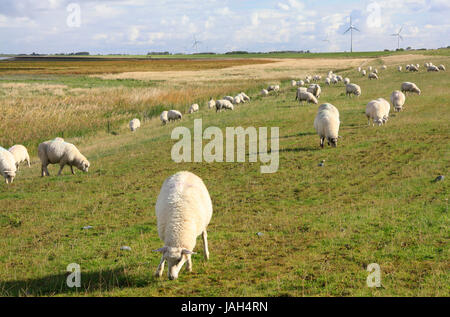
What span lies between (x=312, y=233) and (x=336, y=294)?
125 inches

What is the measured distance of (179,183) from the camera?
28.9 feet

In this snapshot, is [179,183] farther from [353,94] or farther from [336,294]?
[353,94]

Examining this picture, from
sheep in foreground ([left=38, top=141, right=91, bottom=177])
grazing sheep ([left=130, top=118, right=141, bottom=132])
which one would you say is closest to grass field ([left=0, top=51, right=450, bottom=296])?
sheep in foreground ([left=38, top=141, right=91, bottom=177])

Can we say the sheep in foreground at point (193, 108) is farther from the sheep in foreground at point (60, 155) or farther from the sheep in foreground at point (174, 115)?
the sheep in foreground at point (60, 155)

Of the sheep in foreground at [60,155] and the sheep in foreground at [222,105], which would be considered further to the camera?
the sheep in foreground at [222,105]

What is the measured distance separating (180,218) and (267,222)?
3.95 m

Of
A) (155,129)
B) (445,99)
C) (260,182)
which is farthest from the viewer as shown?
(155,129)

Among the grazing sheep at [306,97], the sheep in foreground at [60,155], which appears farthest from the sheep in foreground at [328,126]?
the grazing sheep at [306,97]

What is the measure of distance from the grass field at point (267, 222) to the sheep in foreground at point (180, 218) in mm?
569

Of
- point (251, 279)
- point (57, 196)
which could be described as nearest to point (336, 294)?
point (251, 279)

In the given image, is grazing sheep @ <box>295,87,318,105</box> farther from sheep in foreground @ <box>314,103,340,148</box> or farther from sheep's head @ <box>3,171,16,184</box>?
sheep's head @ <box>3,171,16,184</box>

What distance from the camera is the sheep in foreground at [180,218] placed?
25.1 feet

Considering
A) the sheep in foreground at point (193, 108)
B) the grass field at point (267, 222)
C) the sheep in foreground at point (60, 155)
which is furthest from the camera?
the sheep in foreground at point (193, 108)

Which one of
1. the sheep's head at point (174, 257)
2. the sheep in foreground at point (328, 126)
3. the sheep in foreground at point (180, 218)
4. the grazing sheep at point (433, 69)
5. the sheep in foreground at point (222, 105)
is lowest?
the sheep's head at point (174, 257)
